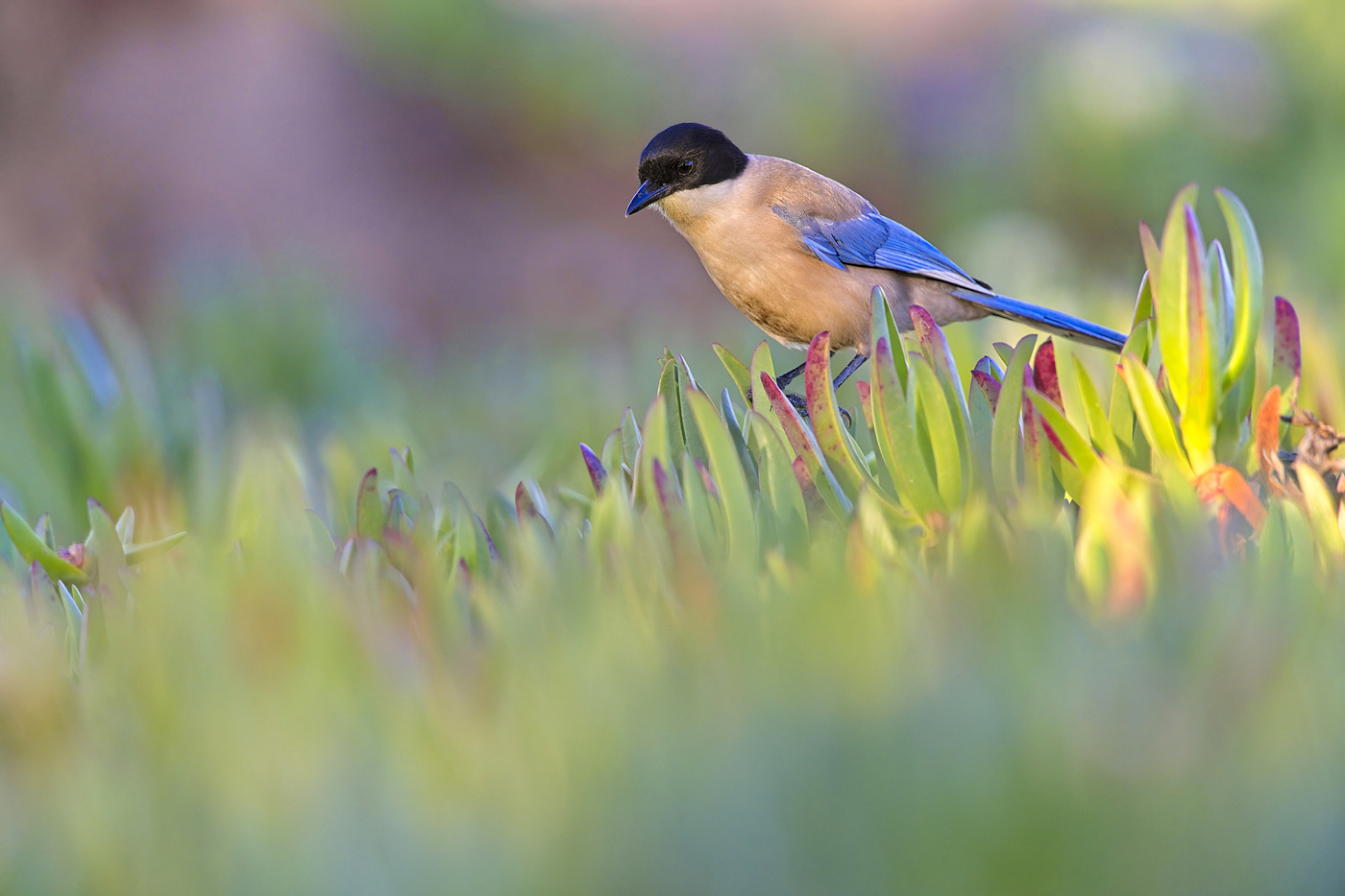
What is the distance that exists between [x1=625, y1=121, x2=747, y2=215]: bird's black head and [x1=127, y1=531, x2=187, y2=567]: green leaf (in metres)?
1.46

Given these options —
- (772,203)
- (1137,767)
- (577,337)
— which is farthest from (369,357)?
(1137,767)

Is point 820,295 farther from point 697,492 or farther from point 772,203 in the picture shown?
point 697,492

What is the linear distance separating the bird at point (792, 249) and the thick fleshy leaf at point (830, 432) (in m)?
1.29

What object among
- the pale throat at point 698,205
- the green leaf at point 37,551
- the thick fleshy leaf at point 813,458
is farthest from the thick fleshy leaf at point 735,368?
the pale throat at point 698,205

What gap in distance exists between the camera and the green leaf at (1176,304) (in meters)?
1.18

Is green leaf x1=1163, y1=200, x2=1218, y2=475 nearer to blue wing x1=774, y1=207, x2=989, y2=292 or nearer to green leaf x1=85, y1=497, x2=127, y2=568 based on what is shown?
green leaf x1=85, y1=497, x2=127, y2=568

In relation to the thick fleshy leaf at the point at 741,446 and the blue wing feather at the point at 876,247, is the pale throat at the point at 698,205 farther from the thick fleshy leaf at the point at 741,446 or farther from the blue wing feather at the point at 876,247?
the thick fleshy leaf at the point at 741,446

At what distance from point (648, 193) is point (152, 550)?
5.12 feet

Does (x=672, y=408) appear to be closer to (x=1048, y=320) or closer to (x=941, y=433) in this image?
(x=941, y=433)

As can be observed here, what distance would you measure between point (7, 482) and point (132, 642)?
4.20 feet

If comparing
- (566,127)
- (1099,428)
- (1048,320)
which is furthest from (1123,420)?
(566,127)

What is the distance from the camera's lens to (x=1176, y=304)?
119 centimetres

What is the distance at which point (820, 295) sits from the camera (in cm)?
254

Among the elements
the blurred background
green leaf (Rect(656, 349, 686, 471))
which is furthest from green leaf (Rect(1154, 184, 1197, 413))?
the blurred background
